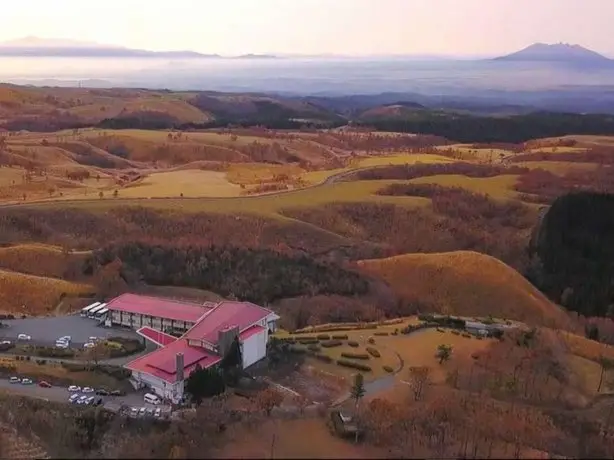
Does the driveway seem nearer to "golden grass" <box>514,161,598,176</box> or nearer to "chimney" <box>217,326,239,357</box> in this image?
"chimney" <box>217,326,239,357</box>

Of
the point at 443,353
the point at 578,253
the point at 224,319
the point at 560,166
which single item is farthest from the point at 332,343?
the point at 560,166


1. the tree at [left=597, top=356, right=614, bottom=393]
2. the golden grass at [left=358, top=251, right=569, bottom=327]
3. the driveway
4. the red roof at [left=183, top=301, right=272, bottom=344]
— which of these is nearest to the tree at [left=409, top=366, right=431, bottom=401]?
the red roof at [left=183, top=301, right=272, bottom=344]

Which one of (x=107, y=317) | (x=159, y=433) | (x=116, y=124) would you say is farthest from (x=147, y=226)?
(x=116, y=124)

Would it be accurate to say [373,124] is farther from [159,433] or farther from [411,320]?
[159,433]

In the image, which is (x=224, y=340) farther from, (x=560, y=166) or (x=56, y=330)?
(x=560, y=166)

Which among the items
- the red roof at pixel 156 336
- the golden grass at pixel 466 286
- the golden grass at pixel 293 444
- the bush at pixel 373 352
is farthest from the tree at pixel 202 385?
the golden grass at pixel 466 286

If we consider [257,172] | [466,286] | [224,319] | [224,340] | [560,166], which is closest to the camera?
[224,340]
